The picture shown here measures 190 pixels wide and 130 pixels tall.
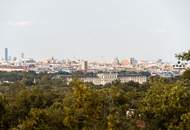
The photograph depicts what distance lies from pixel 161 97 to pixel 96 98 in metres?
2.37

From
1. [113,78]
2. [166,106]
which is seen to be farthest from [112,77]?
[166,106]

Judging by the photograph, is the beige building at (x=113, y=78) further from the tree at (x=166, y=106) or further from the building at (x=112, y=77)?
the tree at (x=166, y=106)

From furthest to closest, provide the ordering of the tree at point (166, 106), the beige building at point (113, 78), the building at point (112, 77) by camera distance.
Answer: the building at point (112, 77), the beige building at point (113, 78), the tree at point (166, 106)

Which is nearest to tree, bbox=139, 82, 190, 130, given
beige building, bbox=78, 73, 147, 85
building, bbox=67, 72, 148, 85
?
beige building, bbox=78, 73, 147, 85

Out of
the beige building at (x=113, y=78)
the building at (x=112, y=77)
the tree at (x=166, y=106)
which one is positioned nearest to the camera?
the tree at (x=166, y=106)

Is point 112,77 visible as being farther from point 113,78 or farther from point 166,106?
point 166,106

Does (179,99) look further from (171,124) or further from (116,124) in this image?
(116,124)

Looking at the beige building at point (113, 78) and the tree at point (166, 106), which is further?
the beige building at point (113, 78)

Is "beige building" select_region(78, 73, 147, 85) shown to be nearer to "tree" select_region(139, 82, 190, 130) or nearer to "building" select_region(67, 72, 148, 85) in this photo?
"building" select_region(67, 72, 148, 85)

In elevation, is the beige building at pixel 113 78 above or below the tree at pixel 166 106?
below

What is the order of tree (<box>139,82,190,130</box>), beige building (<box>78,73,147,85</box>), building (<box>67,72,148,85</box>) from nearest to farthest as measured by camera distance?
tree (<box>139,82,190,130</box>), beige building (<box>78,73,147,85</box>), building (<box>67,72,148,85</box>)

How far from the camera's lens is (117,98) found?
29578mm

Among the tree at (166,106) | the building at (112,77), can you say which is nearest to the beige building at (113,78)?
the building at (112,77)

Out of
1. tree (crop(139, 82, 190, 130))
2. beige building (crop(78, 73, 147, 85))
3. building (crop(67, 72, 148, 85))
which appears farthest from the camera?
building (crop(67, 72, 148, 85))
